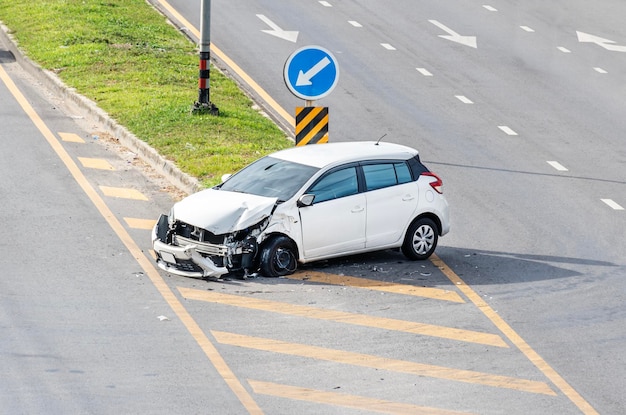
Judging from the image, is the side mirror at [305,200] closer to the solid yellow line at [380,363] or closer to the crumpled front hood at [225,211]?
the crumpled front hood at [225,211]

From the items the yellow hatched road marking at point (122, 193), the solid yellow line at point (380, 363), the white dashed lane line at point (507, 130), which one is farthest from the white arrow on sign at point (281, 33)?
the solid yellow line at point (380, 363)

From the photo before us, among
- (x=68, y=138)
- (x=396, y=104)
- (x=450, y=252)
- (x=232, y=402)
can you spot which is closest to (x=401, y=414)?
(x=232, y=402)

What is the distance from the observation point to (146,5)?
105 feet

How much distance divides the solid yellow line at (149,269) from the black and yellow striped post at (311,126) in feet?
9.73

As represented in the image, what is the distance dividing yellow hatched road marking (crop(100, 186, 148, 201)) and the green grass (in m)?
0.95

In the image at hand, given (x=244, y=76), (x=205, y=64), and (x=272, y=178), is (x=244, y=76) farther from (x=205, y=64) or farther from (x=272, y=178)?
(x=272, y=178)

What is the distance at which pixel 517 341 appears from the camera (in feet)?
44.3

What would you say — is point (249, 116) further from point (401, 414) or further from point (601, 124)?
point (401, 414)

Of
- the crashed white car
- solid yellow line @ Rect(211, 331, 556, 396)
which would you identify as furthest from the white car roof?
solid yellow line @ Rect(211, 331, 556, 396)

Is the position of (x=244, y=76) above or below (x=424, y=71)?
below

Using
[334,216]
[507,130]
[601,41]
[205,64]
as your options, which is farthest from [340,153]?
[601,41]

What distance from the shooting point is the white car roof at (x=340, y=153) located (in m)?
16.1

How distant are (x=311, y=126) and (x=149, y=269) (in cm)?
396

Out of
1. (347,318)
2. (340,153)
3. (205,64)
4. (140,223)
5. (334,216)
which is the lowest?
(140,223)
